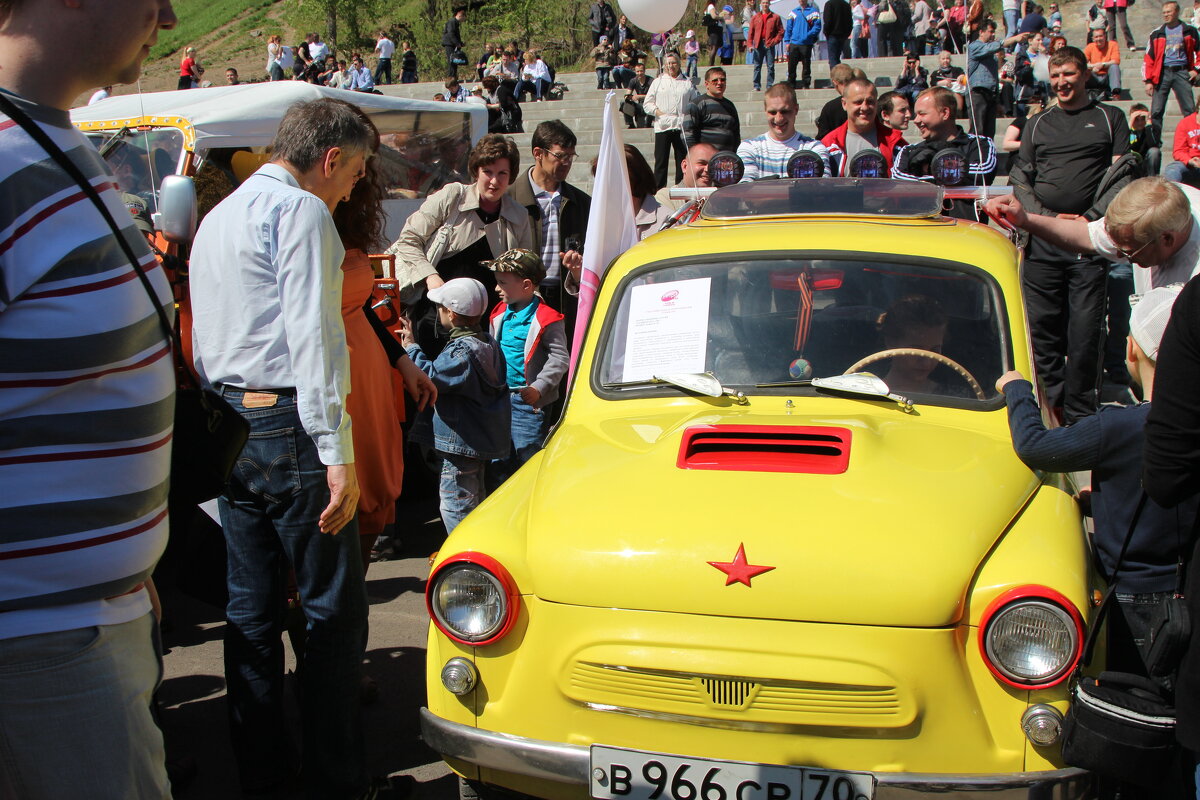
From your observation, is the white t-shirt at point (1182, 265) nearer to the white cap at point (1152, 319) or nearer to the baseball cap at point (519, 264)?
the white cap at point (1152, 319)

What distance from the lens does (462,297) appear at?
4.90m

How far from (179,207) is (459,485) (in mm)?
1812

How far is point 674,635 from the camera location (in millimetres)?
2727

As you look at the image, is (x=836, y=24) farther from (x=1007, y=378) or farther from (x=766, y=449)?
(x=766, y=449)

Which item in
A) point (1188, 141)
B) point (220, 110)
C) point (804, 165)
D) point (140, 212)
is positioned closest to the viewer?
point (140, 212)

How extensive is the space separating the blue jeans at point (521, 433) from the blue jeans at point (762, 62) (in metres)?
17.4

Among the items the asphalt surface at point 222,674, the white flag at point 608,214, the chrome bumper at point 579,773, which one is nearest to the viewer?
the chrome bumper at point 579,773

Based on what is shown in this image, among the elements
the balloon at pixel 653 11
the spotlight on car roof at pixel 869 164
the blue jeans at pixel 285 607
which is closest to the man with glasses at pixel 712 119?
the balloon at pixel 653 11

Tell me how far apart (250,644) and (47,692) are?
172 centimetres

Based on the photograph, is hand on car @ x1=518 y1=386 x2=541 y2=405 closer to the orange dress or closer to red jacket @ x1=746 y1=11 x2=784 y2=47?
the orange dress

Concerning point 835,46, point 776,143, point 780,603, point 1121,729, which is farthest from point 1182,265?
point 835,46

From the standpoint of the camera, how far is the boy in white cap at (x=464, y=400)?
490 centimetres

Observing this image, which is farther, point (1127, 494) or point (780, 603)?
point (1127, 494)

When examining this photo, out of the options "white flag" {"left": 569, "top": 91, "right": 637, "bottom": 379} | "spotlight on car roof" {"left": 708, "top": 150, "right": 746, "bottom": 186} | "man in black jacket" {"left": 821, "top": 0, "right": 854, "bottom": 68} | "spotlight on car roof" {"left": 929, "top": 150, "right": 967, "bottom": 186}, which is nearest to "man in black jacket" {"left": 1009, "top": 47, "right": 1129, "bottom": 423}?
"spotlight on car roof" {"left": 929, "top": 150, "right": 967, "bottom": 186}
